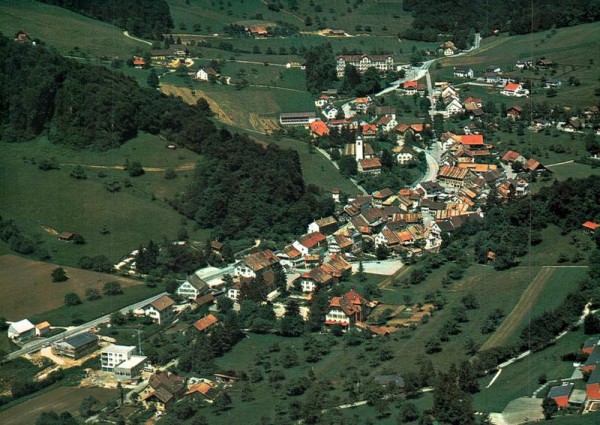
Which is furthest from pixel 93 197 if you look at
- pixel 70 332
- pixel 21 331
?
pixel 21 331

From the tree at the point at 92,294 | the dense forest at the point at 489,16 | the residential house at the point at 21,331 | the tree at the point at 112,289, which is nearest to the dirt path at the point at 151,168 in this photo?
the tree at the point at 112,289

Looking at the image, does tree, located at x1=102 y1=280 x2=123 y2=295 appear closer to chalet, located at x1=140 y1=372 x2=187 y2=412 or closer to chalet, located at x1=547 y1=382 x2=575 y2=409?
chalet, located at x1=140 y1=372 x2=187 y2=412

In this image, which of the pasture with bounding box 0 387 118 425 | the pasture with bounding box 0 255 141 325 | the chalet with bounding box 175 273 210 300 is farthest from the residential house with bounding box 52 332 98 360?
the chalet with bounding box 175 273 210 300

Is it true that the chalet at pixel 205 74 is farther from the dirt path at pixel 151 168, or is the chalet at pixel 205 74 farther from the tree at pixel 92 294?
the tree at pixel 92 294

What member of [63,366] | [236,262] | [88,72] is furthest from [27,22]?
[63,366]

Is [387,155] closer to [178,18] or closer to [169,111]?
[169,111]
